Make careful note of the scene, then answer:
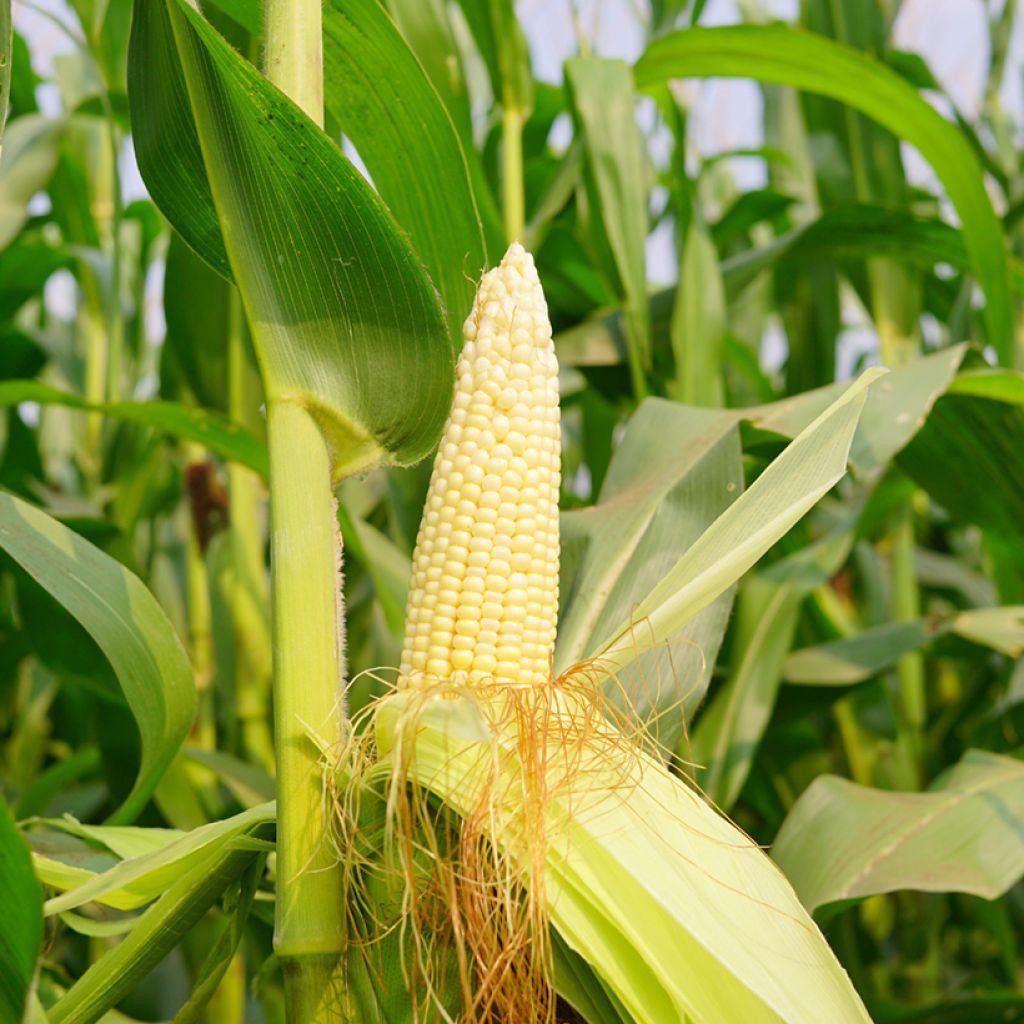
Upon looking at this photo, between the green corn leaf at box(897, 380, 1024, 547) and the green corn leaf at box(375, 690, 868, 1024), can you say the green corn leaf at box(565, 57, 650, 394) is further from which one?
the green corn leaf at box(375, 690, 868, 1024)

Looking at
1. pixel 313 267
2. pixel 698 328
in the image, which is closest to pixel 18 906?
pixel 313 267

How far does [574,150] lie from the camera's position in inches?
63.0

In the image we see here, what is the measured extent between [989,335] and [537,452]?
1068 millimetres

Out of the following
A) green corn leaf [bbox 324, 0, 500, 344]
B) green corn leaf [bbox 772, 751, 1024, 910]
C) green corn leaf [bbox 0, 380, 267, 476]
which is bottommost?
green corn leaf [bbox 772, 751, 1024, 910]

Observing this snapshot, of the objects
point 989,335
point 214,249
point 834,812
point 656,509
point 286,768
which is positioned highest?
point 214,249

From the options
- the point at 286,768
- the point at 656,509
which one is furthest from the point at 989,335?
the point at 286,768

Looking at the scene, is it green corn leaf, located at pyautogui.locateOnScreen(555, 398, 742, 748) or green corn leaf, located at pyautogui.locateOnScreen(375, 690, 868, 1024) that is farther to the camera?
green corn leaf, located at pyautogui.locateOnScreen(555, 398, 742, 748)

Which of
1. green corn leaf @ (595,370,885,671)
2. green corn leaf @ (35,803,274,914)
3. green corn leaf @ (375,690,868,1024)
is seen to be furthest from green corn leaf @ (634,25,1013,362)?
green corn leaf @ (35,803,274,914)

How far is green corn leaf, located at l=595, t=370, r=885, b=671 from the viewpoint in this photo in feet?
2.35

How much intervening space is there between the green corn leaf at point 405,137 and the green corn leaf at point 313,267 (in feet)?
0.56

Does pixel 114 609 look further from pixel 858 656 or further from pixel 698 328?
pixel 858 656

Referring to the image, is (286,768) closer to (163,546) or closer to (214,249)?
(214,249)

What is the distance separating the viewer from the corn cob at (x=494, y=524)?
2.51ft

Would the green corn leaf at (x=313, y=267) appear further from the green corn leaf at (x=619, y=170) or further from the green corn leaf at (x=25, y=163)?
the green corn leaf at (x=25, y=163)
